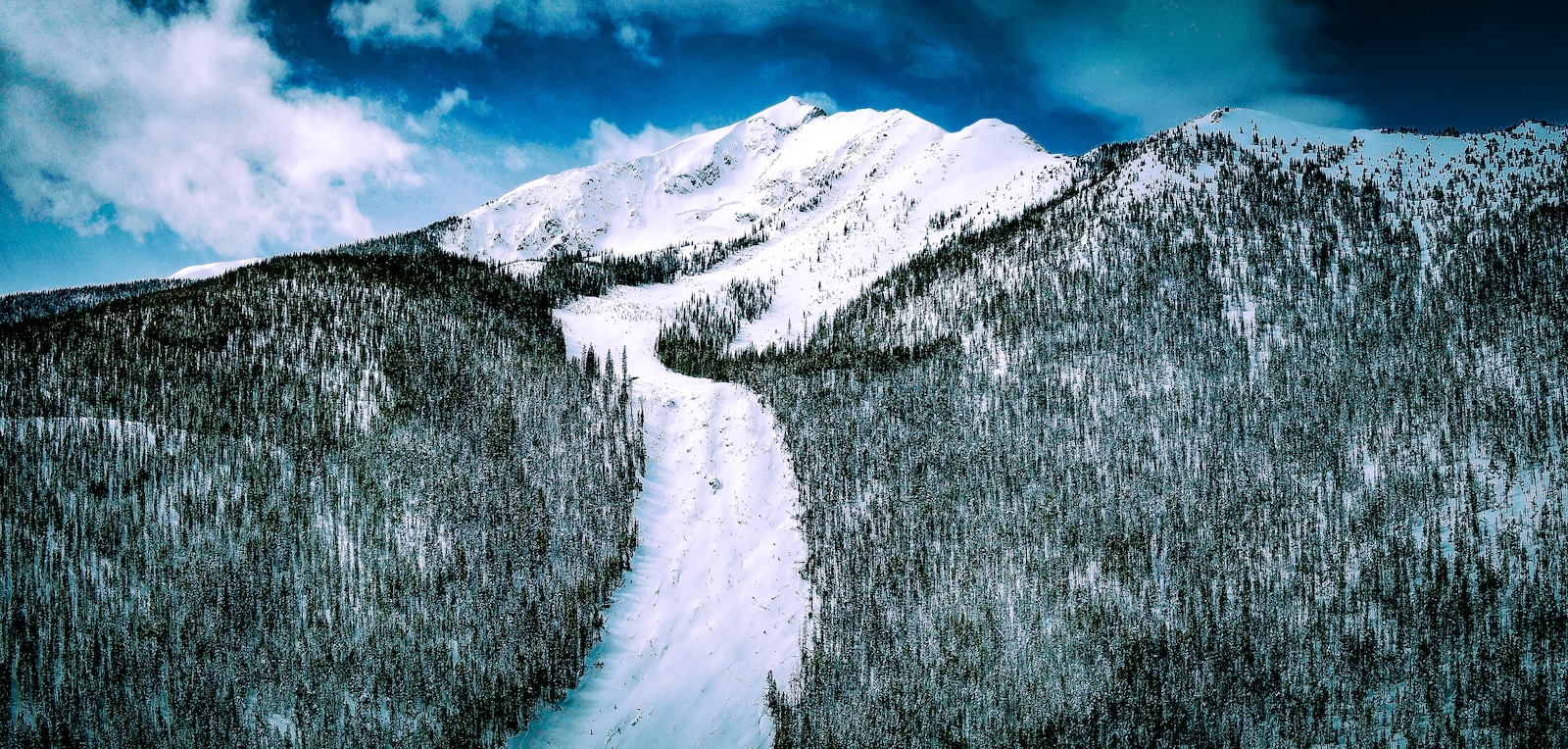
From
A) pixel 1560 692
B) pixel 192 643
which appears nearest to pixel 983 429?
pixel 1560 692

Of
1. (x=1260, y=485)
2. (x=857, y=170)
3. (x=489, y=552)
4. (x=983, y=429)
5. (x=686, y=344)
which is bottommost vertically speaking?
(x=489, y=552)

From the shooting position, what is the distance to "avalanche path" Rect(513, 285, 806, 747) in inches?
980

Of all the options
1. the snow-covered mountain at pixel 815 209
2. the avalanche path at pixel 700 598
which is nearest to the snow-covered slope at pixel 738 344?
the avalanche path at pixel 700 598

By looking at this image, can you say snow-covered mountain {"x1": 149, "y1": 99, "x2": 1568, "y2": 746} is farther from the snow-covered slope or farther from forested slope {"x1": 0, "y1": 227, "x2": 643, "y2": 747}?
forested slope {"x1": 0, "y1": 227, "x2": 643, "y2": 747}

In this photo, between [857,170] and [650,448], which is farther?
[857,170]

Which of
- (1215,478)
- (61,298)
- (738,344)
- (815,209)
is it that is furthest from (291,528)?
(61,298)

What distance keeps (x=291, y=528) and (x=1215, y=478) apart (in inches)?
1931

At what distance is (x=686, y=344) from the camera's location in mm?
67375

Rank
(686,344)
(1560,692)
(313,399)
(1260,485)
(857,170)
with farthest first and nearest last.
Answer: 1. (857,170)
2. (686,344)
3. (313,399)
4. (1260,485)
5. (1560,692)

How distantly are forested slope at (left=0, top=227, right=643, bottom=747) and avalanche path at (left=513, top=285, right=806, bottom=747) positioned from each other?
5.14 feet

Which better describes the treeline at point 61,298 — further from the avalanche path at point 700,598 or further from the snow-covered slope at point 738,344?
the avalanche path at point 700,598

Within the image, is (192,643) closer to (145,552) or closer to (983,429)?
(145,552)

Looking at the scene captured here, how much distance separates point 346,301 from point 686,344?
1217 inches

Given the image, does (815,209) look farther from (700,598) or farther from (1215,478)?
(700,598)
